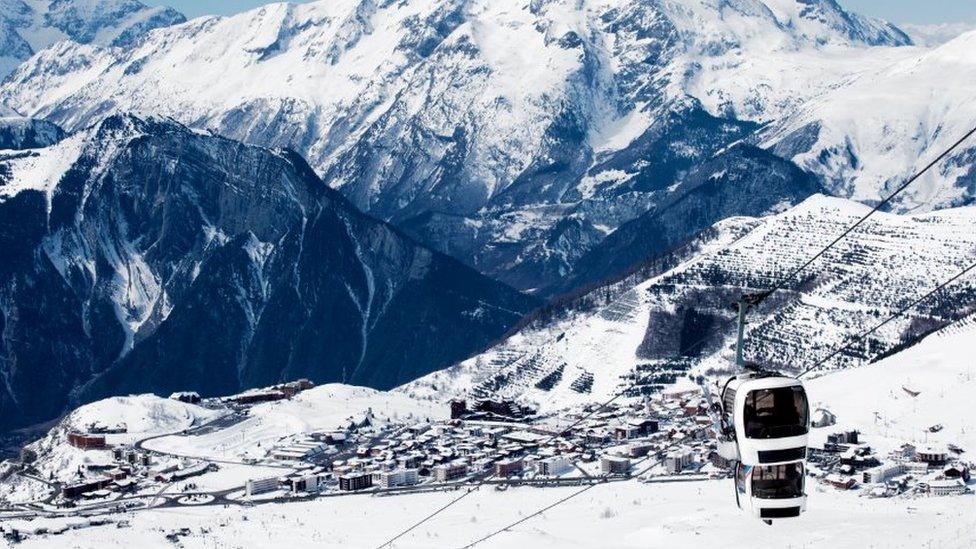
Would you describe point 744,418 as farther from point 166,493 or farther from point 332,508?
point 166,493

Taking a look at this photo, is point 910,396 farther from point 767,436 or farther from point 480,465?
point 767,436

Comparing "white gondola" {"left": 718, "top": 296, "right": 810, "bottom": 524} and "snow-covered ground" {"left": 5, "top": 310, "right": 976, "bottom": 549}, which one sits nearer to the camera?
"white gondola" {"left": 718, "top": 296, "right": 810, "bottom": 524}

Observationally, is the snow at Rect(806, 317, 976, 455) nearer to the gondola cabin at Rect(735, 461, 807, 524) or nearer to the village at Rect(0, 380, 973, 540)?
the village at Rect(0, 380, 973, 540)

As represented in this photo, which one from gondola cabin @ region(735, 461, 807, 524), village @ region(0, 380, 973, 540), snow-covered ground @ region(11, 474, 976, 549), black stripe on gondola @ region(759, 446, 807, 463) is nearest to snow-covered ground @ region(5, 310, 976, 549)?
snow-covered ground @ region(11, 474, 976, 549)

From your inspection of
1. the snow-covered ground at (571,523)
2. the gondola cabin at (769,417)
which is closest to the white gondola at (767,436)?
the gondola cabin at (769,417)

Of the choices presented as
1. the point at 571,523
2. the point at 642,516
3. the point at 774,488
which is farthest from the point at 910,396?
the point at 774,488
